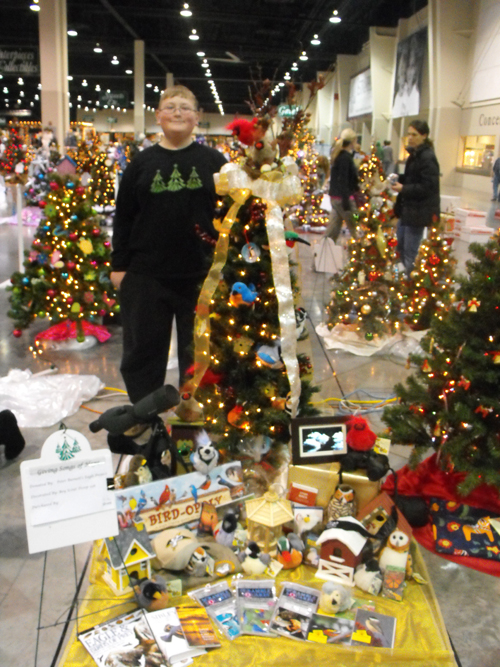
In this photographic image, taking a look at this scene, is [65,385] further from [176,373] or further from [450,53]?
[450,53]

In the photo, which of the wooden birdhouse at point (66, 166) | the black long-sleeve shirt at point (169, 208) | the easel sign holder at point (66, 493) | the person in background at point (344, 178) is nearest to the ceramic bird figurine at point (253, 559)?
the easel sign holder at point (66, 493)

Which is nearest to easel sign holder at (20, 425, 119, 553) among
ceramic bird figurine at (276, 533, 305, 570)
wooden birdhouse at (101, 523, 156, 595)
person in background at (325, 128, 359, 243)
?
wooden birdhouse at (101, 523, 156, 595)

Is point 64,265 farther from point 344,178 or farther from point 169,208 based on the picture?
point 344,178

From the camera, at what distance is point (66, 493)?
1508 millimetres

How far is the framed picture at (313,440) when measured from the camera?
2.24 meters

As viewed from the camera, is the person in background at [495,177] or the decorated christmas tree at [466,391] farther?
the person in background at [495,177]

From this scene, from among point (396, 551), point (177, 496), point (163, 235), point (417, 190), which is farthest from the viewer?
point (417, 190)

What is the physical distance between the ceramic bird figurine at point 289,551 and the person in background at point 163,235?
934 mm

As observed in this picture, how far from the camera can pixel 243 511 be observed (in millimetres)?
2266

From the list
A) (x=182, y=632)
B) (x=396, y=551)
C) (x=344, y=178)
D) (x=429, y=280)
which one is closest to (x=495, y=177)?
(x=344, y=178)

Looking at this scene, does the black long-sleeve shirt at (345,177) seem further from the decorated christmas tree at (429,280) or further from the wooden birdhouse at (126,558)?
the wooden birdhouse at (126,558)

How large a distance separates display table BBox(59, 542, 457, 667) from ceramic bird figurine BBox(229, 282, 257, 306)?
3.49 ft

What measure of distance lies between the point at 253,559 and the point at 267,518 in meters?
0.14

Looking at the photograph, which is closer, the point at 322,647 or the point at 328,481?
the point at 322,647
